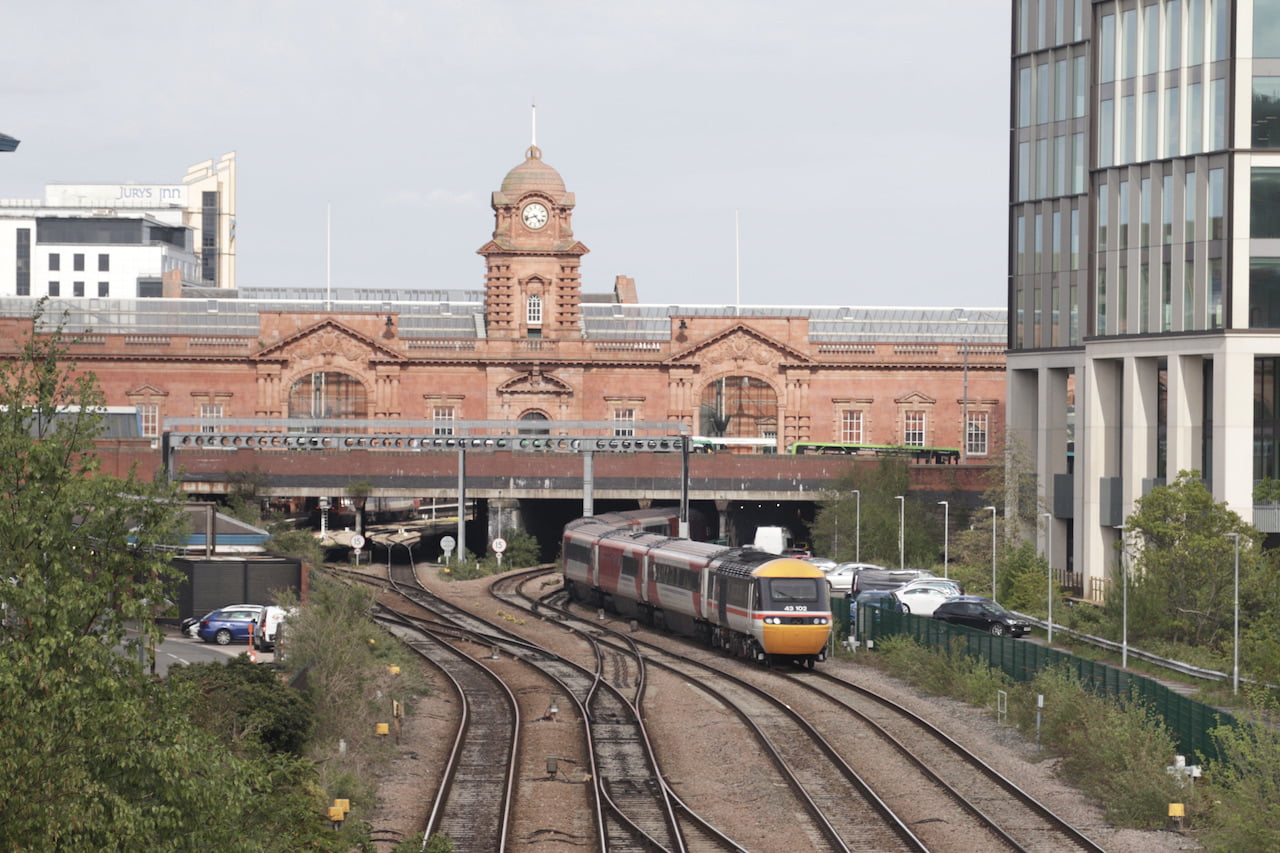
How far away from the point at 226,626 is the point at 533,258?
5659 cm

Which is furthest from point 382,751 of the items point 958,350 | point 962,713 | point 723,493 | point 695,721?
point 958,350

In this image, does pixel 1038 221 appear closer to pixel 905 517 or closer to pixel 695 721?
pixel 905 517

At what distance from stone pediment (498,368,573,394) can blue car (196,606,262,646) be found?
175ft

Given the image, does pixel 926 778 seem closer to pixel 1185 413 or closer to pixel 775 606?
pixel 775 606

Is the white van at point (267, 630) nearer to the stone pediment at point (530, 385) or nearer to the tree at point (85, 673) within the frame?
the tree at point (85, 673)

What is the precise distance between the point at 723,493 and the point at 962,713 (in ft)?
159

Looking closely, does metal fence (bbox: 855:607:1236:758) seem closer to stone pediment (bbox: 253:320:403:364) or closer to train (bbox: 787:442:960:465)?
train (bbox: 787:442:960:465)

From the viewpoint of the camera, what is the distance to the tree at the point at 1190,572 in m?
45.6

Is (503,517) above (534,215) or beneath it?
beneath

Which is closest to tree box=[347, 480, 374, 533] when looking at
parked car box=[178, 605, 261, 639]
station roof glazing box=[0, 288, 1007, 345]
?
station roof glazing box=[0, 288, 1007, 345]

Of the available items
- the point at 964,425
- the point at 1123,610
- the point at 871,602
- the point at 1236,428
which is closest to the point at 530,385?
the point at 964,425

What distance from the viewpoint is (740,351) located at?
332 ft

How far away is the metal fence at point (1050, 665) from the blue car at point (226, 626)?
18.0 m

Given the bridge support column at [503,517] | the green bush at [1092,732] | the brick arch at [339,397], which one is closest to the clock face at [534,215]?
the brick arch at [339,397]
